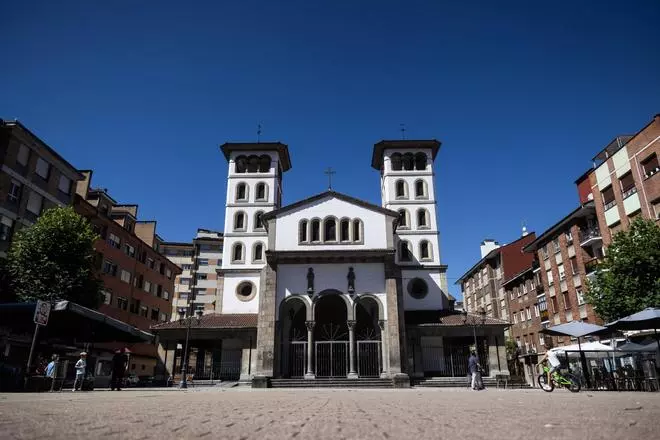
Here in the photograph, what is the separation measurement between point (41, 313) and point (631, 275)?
23817 millimetres

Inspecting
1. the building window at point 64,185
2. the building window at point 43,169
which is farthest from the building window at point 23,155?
the building window at point 64,185

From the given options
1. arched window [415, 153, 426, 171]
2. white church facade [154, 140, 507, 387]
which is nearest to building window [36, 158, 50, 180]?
white church facade [154, 140, 507, 387]

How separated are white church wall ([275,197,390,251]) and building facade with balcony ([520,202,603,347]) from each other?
14919 mm

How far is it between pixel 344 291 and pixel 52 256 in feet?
53.2

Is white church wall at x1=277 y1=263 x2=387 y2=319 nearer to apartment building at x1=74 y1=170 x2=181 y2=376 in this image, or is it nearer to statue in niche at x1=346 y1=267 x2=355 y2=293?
statue in niche at x1=346 y1=267 x2=355 y2=293

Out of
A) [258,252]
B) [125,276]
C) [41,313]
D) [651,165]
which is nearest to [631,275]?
[651,165]

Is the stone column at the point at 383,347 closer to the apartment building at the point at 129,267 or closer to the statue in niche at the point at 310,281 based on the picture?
the statue in niche at the point at 310,281

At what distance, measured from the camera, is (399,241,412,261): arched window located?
35594 millimetres

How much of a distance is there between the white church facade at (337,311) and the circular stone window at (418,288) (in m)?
0.08

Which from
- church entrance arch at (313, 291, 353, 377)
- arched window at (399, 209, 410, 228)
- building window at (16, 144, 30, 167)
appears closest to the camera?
church entrance arch at (313, 291, 353, 377)

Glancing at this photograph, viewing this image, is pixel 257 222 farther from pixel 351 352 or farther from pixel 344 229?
pixel 351 352

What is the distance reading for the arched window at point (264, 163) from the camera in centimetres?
4103

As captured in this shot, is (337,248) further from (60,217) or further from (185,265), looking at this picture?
(185,265)

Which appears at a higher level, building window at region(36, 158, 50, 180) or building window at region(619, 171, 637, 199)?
building window at region(36, 158, 50, 180)
